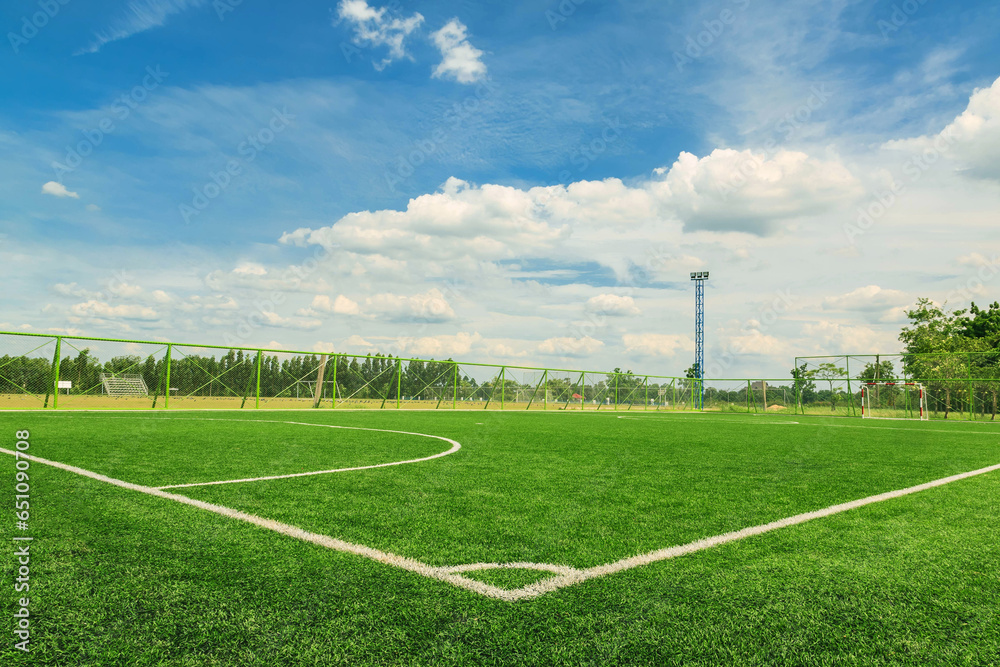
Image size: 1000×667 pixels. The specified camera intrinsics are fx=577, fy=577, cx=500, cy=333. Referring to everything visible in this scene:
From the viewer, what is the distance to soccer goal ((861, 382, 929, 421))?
2875 centimetres

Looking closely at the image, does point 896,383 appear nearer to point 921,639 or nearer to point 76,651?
point 921,639

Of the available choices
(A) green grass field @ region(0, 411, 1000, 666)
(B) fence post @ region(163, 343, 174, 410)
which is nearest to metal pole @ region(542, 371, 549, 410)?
(B) fence post @ region(163, 343, 174, 410)

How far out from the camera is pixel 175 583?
2.34m

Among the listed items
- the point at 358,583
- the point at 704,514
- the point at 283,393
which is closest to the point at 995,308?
the point at 283,393

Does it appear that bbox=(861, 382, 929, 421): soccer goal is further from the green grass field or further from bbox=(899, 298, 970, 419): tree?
the green grass field

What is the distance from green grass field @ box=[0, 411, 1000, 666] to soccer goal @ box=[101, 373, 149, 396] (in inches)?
574

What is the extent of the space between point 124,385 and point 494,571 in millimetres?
19366

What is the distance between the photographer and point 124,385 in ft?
59.1

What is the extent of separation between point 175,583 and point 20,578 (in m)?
0.65

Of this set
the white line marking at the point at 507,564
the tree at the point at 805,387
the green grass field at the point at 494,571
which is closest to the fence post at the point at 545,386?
the tree at the point at 805,387

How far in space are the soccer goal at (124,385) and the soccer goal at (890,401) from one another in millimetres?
30946

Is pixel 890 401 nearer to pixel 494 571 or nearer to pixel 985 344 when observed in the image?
pixel 985 344

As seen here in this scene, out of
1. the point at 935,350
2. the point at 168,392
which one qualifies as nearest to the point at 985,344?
the point at 935,350

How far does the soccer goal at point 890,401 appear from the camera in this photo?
94.3 ft
